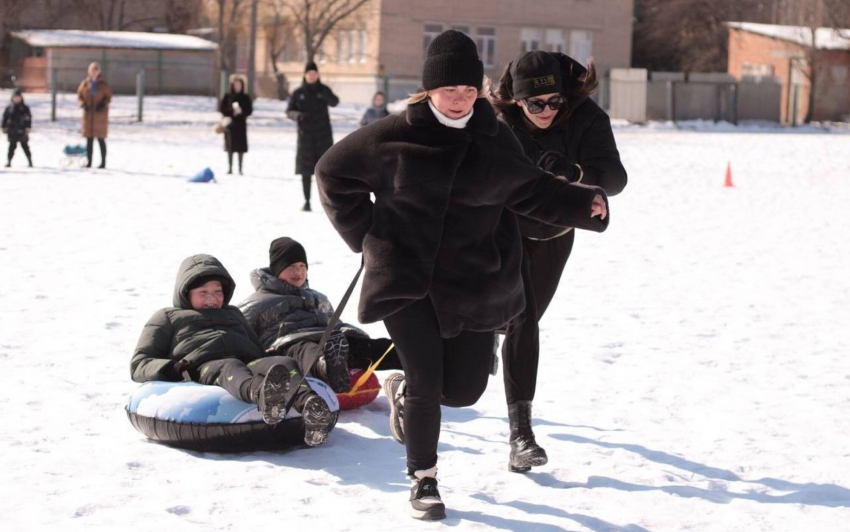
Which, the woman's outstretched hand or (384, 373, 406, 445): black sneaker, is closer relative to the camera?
the woman's outstretched hand

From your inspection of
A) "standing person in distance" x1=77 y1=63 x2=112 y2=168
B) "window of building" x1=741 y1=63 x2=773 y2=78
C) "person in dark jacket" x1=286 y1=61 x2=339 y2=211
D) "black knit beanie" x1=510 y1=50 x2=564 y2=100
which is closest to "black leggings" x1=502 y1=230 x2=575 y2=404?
"black knit beanie" x1=510 y1=50 x2=564 y2=100

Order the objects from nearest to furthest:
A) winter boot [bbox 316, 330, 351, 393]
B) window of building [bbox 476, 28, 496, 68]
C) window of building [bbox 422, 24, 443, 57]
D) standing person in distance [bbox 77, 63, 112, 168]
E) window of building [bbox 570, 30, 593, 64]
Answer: winter boot [bbox 316, 330, 351, 393]
standing person in distance [bbox 77, 63, 112, 168]
window of building [bbox 422, 24, 443, 57]
window of building [bbox 476, 28, 496, 68]
window of building [bbox 570, 30, 593, 64]

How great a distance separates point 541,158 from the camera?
206 inches

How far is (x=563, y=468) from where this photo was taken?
17.6ft

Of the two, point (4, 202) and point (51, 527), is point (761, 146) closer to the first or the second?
point (4, 202)

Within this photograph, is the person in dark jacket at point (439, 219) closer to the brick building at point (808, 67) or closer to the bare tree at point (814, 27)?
the bare tree at point (814, 27)

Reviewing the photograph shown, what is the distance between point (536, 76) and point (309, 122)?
35.1 feet

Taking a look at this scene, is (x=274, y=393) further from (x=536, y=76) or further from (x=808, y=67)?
(x=808, y=67)

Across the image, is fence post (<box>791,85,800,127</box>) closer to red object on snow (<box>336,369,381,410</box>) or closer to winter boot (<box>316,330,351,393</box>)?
red object on snow (<box>336,369,381,410</box>)

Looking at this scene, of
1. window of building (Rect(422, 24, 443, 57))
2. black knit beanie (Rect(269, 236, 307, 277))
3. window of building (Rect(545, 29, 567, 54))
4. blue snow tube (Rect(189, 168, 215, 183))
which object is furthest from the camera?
window of building (Rect(545, 29, 567, 54))

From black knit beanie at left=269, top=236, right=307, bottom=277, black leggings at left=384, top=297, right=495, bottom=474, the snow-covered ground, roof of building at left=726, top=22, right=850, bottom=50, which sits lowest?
the snow-covered ground

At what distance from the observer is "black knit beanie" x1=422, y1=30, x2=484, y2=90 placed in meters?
4.41

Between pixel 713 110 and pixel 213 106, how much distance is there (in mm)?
19200

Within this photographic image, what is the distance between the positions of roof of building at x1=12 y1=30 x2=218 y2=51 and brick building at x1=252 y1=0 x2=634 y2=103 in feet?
12.2
